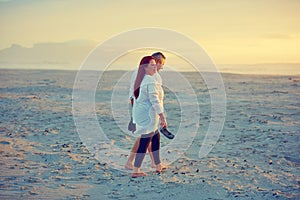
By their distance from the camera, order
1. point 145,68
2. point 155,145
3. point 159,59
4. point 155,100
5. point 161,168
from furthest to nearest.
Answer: point 161,168
point 155,145
point 159,59
point 145,68
point 155,100

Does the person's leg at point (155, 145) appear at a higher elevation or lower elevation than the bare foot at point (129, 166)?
higher

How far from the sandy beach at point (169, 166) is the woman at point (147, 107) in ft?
1.71

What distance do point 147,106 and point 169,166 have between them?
53.8 inches

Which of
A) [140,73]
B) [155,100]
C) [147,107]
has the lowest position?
[147,107]

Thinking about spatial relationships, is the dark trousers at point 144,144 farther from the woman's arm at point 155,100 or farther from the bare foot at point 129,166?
the woman's arm at point 155,100

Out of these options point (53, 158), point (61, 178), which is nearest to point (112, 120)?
point (53, 158)

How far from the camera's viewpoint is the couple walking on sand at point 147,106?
600 cm

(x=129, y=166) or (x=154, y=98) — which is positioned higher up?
(x=154, y=98)

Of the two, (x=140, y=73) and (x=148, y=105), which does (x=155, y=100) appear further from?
(x=140, y=73)

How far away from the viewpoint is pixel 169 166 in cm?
700

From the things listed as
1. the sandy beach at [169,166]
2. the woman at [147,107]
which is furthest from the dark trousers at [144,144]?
the sandy beach at [169,166]

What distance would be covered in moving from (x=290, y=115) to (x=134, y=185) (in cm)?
679

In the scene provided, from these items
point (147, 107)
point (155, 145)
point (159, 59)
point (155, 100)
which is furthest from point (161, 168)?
point (159, 59)

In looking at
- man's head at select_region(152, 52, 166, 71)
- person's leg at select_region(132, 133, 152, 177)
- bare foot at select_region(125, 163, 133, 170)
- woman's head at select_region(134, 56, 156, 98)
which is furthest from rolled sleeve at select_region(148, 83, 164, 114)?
bare foot at select_region(125, 163, 133, 170)
